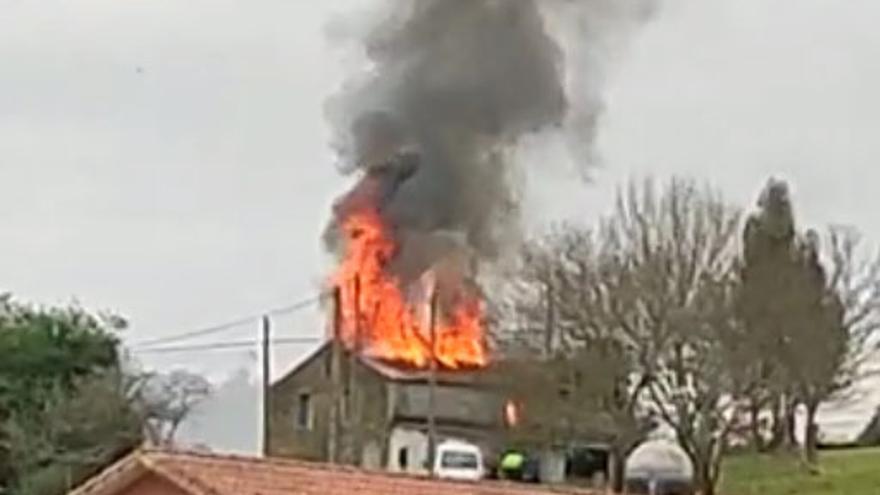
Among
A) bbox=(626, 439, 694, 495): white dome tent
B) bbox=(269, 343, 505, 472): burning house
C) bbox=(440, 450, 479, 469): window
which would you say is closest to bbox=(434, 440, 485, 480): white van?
bbox=(440, 450, 479, 469): window

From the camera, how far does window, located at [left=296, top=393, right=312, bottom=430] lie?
70.2 metres

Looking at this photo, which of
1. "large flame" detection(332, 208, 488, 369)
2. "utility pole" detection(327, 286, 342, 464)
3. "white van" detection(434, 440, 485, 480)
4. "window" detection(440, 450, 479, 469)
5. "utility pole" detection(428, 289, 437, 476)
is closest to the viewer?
"white van" detection(434, 440, 485, 480)

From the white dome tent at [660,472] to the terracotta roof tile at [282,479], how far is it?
50.5 inches

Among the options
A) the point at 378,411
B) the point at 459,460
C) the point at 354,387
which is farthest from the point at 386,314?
the point at 459,460

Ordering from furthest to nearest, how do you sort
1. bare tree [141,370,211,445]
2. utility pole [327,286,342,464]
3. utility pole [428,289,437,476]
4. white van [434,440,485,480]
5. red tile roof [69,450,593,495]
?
bare tree [141,370,211,445]
utility pole [428,289,437,476]
utility pole [327,286,342,464]
white van [434,440,485,480]
red tile roof [69,450,593,495]

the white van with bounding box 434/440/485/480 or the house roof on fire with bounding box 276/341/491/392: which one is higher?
the house roof on fire with bounding box 276/341/491/392

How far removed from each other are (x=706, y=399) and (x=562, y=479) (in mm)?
6381

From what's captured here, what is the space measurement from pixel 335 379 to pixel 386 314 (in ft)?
27.2

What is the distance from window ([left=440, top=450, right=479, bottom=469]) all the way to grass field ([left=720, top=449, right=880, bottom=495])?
6.55 m

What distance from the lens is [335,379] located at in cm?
5775

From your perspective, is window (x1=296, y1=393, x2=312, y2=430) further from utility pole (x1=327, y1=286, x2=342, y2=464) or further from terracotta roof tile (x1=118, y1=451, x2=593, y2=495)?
terracotta roof tile (x1=118, y1=451, x2=593, y2=495)

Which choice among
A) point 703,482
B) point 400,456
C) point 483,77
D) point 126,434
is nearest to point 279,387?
point 400,456

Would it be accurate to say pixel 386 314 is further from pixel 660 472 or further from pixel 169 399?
pixel 660 472

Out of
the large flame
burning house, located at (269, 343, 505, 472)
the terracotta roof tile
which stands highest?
the large flame
